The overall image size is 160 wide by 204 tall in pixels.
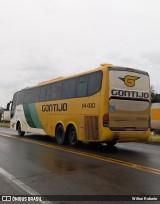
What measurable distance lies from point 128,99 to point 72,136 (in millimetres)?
3535

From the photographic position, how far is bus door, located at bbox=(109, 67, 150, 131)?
45.1 feet

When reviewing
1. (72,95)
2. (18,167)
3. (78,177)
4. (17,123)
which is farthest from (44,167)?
(17,123)

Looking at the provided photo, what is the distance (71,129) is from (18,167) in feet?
21.6

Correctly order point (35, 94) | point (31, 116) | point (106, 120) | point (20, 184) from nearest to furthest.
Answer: point (20, 184)
point (106, 120)
point (35, 94)
point (31, 116)

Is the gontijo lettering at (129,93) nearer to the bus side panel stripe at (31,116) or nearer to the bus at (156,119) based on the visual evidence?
the bus side panel stripe at (31,116)

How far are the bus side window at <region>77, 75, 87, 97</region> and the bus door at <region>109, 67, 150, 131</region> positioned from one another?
1.69 m

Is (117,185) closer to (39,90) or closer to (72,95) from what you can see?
(72,95)

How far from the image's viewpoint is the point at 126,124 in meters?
14.0

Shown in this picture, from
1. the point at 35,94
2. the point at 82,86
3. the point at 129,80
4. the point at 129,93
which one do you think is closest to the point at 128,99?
the point at 129,93

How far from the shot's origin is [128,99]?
14078 mm

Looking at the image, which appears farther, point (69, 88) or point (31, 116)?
point (31, 116)

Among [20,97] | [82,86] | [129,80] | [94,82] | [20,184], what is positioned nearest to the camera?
[20,184]

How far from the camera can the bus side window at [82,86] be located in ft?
49.5

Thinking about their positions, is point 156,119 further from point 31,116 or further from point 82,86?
point 82,86
